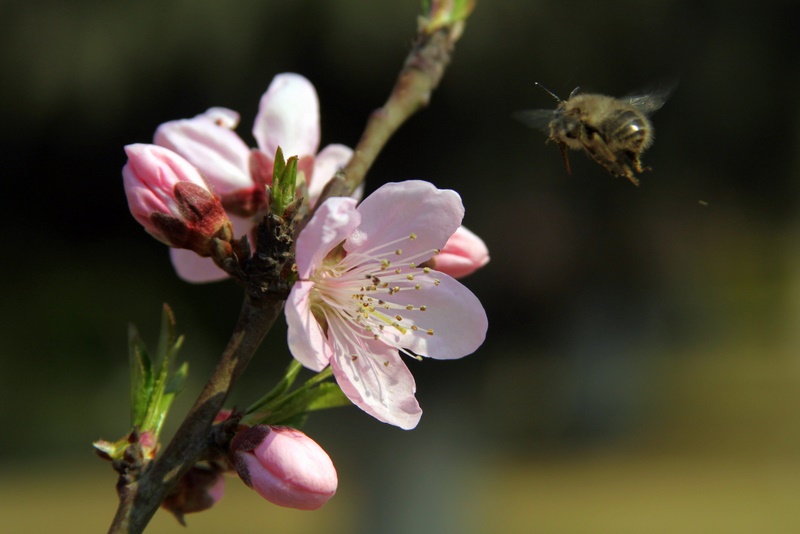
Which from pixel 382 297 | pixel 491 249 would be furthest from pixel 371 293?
pixel 491 249

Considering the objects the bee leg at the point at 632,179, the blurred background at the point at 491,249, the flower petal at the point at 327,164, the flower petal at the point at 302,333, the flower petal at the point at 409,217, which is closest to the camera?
the flower petal at the point at 302,333

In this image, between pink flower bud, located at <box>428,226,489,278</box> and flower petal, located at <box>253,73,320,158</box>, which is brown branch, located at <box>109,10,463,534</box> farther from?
flower petal, located at <box>253,73,320,158</box>

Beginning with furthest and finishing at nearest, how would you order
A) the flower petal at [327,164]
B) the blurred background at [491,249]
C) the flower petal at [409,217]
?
the blurred background at [491,249]
the flower petal at [327,164]
the flower petal at [409,217]

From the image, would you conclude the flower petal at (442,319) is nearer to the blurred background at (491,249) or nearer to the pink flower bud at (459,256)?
the pink flower bud at (459,256)

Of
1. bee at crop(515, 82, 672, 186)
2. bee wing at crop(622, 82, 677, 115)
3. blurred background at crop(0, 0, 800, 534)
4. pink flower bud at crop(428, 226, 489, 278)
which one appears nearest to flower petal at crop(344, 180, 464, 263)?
pink flower bud at crop(428, 226, 489, 278)

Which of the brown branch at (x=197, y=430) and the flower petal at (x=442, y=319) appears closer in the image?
the brown branch at (x=197, y=430)

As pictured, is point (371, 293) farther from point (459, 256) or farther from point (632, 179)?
point (632, 179)

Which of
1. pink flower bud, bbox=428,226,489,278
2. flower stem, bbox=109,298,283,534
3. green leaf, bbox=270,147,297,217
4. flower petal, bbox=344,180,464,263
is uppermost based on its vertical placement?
pink flower bud, bbox=428,226,489,278

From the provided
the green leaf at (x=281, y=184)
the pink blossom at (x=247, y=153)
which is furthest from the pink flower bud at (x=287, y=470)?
the pink blossom at (x=247, y=153)
